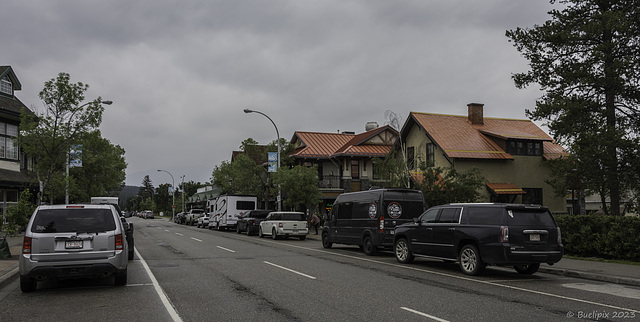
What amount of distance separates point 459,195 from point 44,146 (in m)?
18.8

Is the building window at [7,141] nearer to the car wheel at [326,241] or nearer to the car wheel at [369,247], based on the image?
the car wheel at [326,241]

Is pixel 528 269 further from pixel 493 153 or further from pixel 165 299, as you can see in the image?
pixel 493 153

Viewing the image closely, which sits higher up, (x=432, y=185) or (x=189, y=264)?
(x=432, y=185)

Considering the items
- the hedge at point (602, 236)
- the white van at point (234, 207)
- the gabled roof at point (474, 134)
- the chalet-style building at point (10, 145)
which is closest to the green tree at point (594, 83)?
the hedge at point (602, 236)

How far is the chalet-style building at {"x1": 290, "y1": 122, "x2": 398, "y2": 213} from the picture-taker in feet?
145

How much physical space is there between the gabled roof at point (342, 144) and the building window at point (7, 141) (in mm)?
21485

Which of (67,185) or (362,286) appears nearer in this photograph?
(362,286)

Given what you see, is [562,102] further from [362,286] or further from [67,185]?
[67,185]

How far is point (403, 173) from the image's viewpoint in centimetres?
2606

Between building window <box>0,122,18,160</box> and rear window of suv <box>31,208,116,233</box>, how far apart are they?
25.0m

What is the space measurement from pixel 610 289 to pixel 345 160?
3508 centimetres

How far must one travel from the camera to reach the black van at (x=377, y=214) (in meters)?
17.1

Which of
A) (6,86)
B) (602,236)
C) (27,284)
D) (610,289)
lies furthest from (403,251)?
(6,86)

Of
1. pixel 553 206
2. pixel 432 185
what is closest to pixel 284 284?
pixel 432 185
